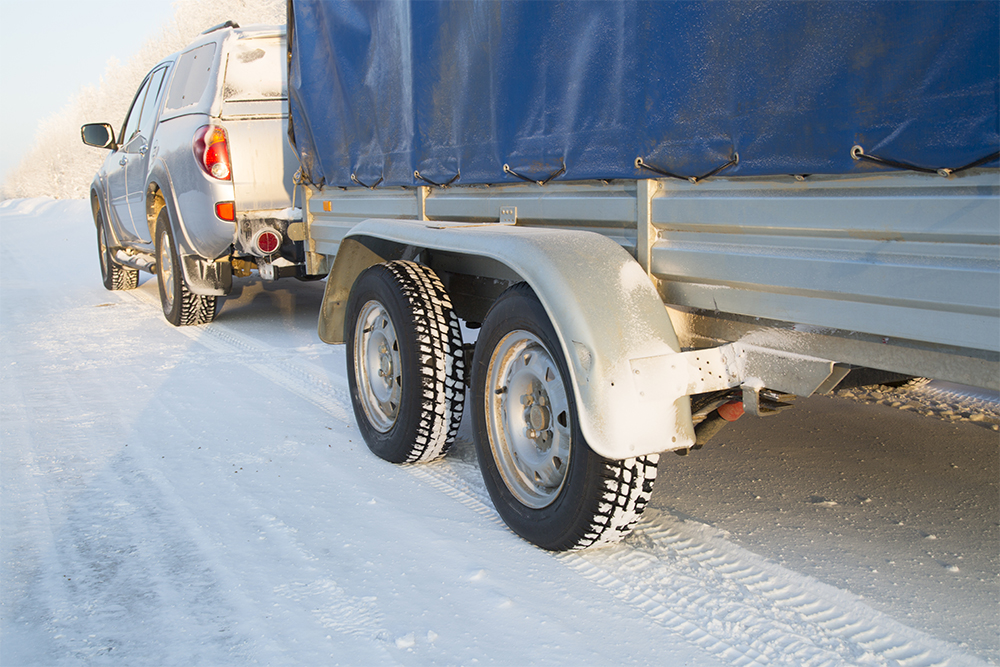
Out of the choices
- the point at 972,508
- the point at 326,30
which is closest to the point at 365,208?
the point at 326,30

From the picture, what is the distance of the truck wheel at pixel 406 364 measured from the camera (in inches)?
139

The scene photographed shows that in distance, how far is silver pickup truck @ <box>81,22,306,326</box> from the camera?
248 inches

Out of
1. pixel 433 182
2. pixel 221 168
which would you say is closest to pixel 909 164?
pixel 433 182

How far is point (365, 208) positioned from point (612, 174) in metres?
2.12

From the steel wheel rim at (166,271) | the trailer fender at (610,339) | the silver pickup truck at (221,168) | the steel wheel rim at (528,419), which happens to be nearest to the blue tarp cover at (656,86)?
the trailer fender at (610,339)

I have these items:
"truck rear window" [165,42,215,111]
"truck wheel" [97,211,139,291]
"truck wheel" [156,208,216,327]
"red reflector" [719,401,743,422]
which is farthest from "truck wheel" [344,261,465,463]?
"truck wheel" [97,211,139,291]

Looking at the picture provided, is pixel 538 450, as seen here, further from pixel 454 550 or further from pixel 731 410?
pixel 731 410

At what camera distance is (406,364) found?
358 cm

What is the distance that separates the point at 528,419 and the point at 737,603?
3.10 ft

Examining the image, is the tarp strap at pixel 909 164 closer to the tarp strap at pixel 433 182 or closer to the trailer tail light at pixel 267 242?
the tarp strap at pixel 433 182

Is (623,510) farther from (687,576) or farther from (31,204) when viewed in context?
(31,204)

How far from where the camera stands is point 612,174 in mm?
2770

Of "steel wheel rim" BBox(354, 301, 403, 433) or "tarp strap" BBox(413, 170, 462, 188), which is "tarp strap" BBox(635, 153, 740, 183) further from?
"steel wheel rim" BBox(354, 301, 403, 433)

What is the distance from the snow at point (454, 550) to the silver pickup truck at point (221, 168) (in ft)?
6.41
